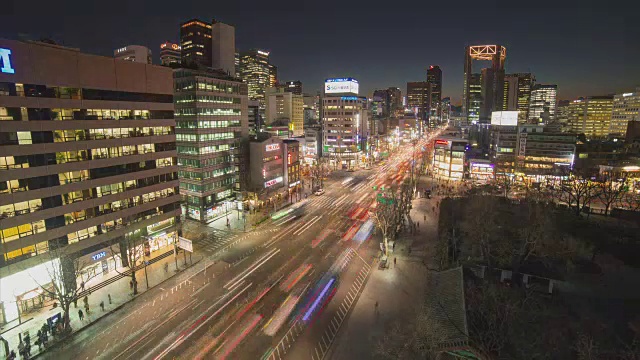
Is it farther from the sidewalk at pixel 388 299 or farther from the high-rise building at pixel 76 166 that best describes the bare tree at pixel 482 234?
the high-rise building at pixel 76 166

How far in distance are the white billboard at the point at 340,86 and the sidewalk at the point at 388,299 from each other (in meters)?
96.0

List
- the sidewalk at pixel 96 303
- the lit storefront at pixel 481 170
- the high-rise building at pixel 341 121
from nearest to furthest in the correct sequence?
the sidewalk at pixel 96 303 → the lit storefront at pixel 481 170 → the high-rise building at pixel 341 121

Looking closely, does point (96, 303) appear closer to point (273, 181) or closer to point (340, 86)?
point (273, 181)

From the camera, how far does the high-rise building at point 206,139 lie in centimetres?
5875

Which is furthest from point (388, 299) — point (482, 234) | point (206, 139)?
point (206, 139)

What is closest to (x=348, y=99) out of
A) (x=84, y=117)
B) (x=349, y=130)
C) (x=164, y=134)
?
(x=349, y=130)

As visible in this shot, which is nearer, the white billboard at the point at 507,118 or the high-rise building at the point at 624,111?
the white billboard at the point at 507,118

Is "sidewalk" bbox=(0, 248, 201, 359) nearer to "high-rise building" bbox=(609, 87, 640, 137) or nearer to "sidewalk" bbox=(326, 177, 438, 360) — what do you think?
"sidewalk" bbox=(326, 177, 438, 360)

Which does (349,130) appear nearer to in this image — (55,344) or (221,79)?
(221,79)

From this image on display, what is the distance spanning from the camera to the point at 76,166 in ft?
121

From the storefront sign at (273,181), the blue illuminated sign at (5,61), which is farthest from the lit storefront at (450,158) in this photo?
the blue illuminated sign at (5,61)

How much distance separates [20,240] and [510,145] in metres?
121

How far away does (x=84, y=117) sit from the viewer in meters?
37.7

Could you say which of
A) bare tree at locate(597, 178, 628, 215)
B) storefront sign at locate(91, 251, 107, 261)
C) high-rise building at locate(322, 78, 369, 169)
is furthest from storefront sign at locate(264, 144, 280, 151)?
bare tree at locate(597, 178, 628, 215)
